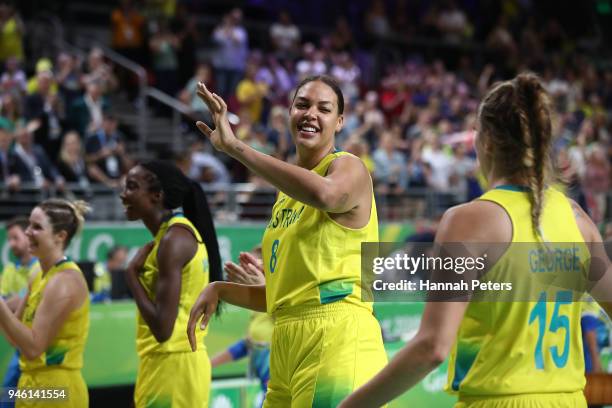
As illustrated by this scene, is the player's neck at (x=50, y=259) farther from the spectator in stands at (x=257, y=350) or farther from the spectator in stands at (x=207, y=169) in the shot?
the spectator in stands at (x=207, y=169)

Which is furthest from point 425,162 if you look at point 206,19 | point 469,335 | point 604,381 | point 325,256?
point 469,335

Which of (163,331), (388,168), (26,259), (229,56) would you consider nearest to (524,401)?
(163,331)

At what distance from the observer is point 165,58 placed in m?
15.6

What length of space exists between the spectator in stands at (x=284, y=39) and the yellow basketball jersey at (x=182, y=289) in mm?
12842

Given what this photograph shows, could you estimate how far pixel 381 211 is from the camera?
565 inches

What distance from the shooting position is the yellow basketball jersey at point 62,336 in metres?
5.05

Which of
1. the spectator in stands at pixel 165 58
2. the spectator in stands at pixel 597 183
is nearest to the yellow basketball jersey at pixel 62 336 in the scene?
the spectator in stands at pixel 165 58

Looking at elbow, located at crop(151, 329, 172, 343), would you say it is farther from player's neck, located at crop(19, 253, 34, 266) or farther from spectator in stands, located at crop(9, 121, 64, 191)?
spectator in stands, located at crop(9, 121, 64, 191)

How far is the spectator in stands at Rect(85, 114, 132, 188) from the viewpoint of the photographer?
12.1 m

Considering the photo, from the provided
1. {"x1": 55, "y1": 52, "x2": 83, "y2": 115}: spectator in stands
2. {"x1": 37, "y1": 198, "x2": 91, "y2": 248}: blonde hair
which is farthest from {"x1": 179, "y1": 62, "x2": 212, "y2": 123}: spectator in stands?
{"x1": 37, "y1": 198, "x2": 91, "y2": 248}: blonde hair

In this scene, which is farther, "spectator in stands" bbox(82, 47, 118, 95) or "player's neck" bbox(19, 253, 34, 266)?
"spectator in stands" bbox(82, 47, 118, 95)

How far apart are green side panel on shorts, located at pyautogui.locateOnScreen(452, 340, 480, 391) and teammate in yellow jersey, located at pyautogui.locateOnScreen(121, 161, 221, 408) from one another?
234cm

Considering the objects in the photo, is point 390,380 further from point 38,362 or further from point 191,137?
point 191,137

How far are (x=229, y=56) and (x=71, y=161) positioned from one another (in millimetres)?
5210
